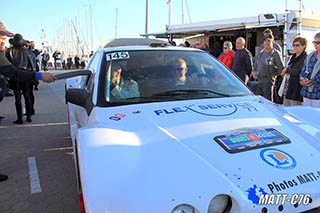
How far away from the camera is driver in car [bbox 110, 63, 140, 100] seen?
8.83 feet

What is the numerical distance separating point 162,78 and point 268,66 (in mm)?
3645

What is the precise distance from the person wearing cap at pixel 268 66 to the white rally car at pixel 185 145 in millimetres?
2997

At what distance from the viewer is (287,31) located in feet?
31.2

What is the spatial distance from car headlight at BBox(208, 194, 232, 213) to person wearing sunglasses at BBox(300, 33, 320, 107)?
3.48 metres

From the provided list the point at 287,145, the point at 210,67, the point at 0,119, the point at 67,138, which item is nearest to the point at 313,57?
the point at 210,67

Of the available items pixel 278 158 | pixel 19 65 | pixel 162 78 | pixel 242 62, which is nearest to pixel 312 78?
pixel 242 62

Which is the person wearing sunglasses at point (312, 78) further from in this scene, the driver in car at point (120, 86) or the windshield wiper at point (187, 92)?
the driver in car at point (120, 86)

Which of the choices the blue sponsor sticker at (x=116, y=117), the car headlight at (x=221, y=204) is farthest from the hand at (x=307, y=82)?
the car headlight at (x=221, y=204)

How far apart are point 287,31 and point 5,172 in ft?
30.3

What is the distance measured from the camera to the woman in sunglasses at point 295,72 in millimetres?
4840

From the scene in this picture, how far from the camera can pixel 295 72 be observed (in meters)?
4.88

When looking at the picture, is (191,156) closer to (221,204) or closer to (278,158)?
(221,204)

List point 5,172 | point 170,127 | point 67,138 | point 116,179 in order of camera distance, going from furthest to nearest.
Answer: point 67,138 < point 5,172 < point 170,127 < point 116,179

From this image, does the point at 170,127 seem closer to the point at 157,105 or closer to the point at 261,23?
the point at 157,105
